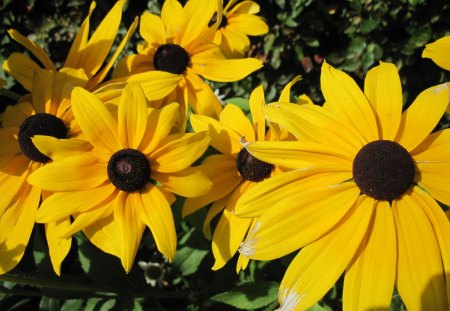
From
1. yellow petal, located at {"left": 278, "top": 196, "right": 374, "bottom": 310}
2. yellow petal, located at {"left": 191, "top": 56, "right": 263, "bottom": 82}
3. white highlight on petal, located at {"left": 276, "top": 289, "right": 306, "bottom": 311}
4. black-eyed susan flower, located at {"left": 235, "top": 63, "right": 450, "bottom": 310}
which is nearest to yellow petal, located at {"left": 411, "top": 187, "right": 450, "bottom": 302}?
black-eyed susan flower, located at {"left": 235, "top": 63, "right": 450, "bottom": 310}

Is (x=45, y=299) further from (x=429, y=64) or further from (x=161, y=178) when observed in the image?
(x=429, y=64)

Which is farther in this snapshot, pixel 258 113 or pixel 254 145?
pixel 258 113

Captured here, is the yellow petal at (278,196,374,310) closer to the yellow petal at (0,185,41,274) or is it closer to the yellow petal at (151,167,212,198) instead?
the yellow petal at (151,167,212,198)

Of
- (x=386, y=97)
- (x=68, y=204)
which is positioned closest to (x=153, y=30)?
(x=68, y=204)

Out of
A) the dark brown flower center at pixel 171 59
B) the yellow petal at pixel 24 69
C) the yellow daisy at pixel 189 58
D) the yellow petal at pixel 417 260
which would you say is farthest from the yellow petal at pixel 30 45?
the yellow petal at pixel 417 260

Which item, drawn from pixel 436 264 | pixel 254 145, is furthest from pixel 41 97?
pixel 436 264

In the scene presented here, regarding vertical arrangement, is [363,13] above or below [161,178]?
above

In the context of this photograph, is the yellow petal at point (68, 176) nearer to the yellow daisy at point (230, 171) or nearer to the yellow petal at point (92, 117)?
the yellow petal at point (92, 117)
